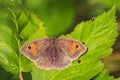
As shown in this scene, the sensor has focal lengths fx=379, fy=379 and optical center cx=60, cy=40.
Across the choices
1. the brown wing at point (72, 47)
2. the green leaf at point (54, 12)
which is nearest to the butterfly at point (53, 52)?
the brown wing at point (72, 47)

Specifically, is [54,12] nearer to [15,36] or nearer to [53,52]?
[53,52]

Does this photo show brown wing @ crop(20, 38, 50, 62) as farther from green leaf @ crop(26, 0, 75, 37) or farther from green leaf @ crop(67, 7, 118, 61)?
green leaf @ crop(26, 0, 75, 37)

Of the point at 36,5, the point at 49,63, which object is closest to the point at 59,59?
the point at 49,63

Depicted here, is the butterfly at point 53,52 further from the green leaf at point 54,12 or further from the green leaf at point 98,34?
the green leaf at point 54,12

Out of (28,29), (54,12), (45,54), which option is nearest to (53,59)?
(45,54)

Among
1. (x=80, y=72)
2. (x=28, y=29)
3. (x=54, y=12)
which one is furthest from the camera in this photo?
(x=54, y=12)

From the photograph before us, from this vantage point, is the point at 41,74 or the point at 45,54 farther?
the point at 45,54

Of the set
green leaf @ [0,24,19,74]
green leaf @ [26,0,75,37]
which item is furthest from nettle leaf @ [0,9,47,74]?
green leaf @ [26,0,75,37]
